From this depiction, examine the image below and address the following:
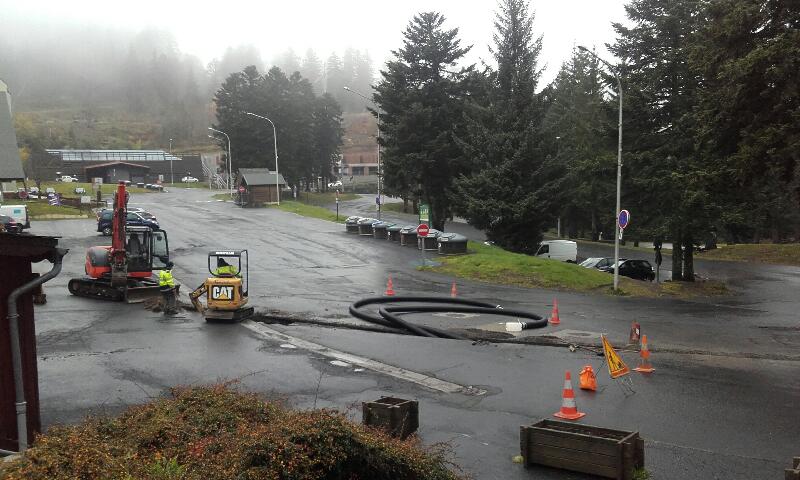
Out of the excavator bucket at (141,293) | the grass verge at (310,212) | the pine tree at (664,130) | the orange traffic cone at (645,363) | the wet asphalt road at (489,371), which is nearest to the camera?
the wet asphalt road at (489,371)

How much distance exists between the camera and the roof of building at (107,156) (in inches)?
5015

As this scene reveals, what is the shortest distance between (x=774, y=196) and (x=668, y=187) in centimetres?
865

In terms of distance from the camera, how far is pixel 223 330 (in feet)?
63.1

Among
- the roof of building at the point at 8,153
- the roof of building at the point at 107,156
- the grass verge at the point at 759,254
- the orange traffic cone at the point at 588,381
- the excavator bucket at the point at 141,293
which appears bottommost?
the grass verge at the point at 759,254

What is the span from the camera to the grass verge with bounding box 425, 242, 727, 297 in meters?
31.3

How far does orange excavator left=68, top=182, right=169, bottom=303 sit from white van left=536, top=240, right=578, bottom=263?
2726cm

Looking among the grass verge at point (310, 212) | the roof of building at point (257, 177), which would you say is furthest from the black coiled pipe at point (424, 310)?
the roof of building at point (257, 177)

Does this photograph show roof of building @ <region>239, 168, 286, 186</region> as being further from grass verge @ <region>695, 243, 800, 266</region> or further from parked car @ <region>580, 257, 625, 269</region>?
grass verge @ <region>695, 243, 800, 266</region>

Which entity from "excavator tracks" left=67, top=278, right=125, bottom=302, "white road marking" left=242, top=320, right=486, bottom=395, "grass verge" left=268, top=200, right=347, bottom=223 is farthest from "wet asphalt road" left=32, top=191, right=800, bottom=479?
"grass verge" left=268, top=200, right=347, bottom=223

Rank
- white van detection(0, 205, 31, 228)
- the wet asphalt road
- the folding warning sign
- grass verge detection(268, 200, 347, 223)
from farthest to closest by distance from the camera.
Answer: grass verge detection(268, 200, 347, 223) → white van detection(0, 205, 31, 228) → the folding warning sign → the wet asphalt road

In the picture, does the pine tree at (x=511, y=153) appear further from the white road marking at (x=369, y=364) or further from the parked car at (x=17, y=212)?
the parked car at (x=17, y=212)

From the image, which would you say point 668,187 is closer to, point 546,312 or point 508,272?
point 508,272

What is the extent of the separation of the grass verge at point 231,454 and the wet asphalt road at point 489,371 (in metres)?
2.98

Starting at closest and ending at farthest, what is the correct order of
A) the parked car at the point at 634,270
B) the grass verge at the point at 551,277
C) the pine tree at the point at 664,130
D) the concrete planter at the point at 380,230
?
the grass verge at the point at 551,277 < the pine tree at the point at 664,130 < the parked car at the point at 634,270 < the concrete planter at the point at 380,230
